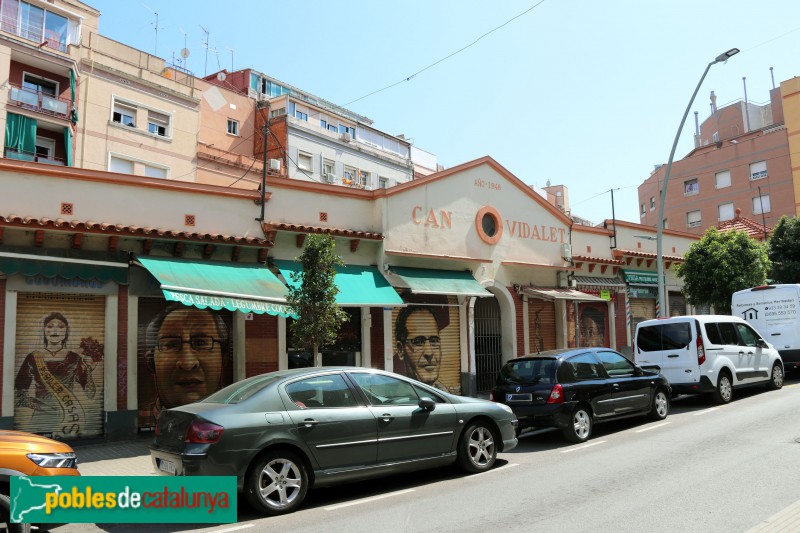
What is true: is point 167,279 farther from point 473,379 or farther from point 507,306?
point 507,306

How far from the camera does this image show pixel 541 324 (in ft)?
62.7

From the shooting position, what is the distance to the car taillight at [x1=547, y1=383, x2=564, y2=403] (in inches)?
382

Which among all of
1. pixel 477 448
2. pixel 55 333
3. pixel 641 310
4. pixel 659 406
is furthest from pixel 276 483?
pixel 641 310

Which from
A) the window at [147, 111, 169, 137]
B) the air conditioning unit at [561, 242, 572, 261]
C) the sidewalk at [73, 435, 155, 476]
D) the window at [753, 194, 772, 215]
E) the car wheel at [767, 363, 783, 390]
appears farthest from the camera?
the window at [753, 194, 772, 215]

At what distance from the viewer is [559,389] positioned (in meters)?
9.75

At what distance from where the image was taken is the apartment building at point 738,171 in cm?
4472

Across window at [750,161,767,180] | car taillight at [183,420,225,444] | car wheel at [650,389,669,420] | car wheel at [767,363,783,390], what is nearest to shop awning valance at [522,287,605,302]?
car wheel at [767,363,783,390]

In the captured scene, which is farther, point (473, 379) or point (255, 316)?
point (473, 379)

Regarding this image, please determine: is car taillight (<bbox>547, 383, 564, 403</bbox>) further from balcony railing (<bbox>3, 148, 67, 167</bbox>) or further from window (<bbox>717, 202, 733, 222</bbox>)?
window (<bbox>717, 202, 733, 222</bbox>)

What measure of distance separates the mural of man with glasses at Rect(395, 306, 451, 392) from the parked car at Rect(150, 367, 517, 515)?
23.9 feet

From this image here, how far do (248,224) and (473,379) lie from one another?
24.8 ft

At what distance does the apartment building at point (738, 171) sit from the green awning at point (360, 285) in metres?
36.1

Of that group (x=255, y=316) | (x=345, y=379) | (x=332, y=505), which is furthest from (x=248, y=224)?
(x=332, y=505)

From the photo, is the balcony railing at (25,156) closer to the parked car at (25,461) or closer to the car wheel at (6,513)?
the parked car at (25,461)
